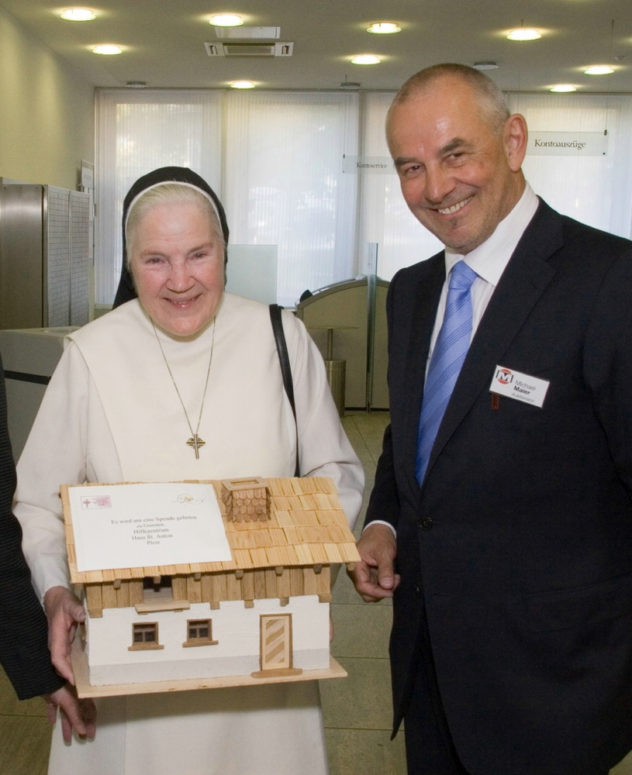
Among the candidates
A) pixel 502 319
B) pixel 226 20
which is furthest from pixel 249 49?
pixel 502 319

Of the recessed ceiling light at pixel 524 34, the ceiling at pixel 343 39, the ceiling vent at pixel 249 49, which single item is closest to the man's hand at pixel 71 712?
the ceiling at pixel 343 39

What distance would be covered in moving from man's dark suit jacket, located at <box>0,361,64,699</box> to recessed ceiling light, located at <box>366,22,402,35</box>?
8.45m

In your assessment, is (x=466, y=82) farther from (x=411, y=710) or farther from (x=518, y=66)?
(x=518, y=66)

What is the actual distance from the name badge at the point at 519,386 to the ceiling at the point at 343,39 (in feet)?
24.1

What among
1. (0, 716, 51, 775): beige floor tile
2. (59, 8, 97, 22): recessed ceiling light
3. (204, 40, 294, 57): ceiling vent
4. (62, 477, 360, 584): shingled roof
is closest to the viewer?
(62, 477, 360, 584): shingled roof

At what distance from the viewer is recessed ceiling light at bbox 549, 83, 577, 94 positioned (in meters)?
13.3

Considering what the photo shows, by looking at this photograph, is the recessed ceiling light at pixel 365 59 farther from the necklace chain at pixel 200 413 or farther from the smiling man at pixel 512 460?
the necklace chain at pixel 200 413

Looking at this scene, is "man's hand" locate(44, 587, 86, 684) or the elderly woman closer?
"man's hand" locate(44, 587, 86, 684)

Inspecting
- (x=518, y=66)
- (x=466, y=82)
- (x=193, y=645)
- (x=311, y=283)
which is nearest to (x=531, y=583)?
(x=193, y=645)

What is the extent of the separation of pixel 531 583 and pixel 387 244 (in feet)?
42.7

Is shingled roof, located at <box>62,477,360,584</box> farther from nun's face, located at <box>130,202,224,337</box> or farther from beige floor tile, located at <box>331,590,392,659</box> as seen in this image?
beige floor tile, located at <box>331,590,392,659</box>

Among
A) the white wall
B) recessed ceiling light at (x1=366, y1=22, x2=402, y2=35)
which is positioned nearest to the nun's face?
the white wall

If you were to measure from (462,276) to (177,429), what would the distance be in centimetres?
66

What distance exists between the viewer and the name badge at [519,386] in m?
1.70
